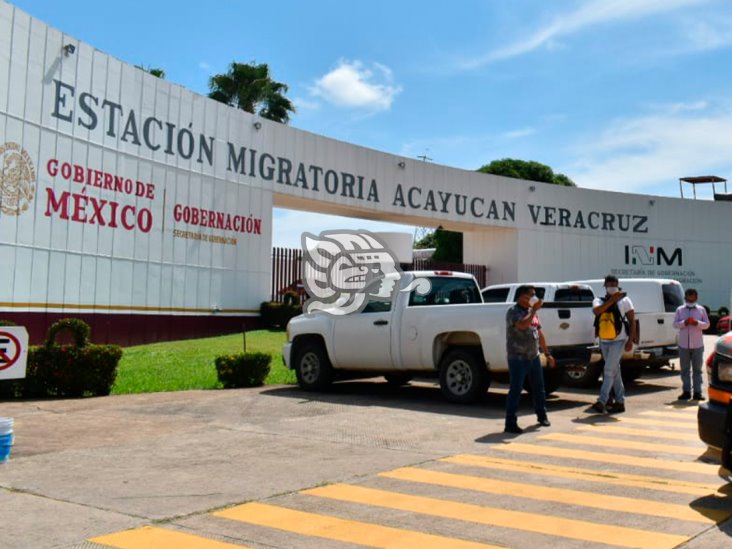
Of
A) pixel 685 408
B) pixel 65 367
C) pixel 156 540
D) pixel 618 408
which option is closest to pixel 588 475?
pixel 156 540

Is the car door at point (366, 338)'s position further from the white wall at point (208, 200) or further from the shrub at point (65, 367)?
the white wall at point (208, 200)

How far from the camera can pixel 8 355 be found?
8.41 meters

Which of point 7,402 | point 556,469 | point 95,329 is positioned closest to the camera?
point 556,469

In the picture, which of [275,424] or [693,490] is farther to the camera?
[275,424]

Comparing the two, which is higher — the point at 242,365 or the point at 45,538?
the point at 242,365

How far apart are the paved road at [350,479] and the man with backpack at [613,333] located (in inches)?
16.0

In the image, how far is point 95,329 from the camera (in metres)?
20.7

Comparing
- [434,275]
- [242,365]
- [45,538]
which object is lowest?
[45,538]

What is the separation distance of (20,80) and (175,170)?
224 inches

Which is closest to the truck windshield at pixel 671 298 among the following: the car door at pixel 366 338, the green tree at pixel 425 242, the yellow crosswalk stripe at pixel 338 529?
the car door at pixel 366 338

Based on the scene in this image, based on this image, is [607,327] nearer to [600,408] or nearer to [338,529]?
[600,408]

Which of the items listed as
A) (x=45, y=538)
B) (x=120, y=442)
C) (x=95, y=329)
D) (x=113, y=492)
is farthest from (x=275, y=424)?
(x=95, y=329)

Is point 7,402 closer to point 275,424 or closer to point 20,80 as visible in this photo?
point 275,424

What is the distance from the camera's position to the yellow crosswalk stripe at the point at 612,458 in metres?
7.78
